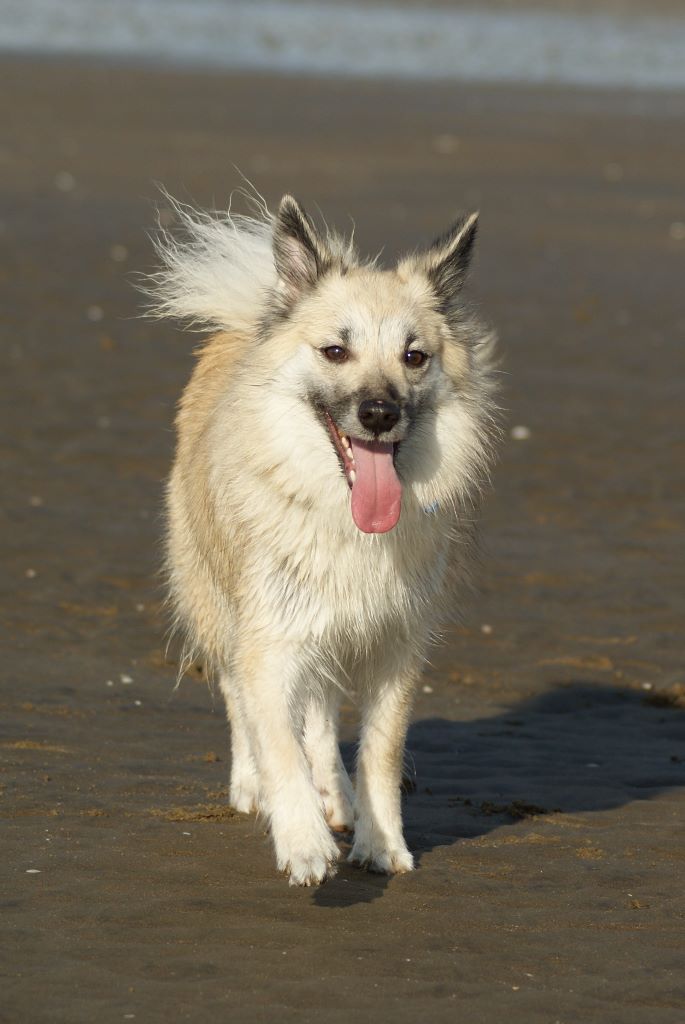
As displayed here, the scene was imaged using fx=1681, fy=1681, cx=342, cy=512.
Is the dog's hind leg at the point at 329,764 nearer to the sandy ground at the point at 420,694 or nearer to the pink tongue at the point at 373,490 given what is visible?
the sandy ground at the point at 420,694

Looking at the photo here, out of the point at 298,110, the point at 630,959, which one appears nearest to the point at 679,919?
the point at 630,959

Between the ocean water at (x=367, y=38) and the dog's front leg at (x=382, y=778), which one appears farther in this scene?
the ocean water at (x=367, y=38)

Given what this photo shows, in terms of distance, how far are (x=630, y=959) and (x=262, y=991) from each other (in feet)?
3.51

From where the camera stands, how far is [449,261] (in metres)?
5.45

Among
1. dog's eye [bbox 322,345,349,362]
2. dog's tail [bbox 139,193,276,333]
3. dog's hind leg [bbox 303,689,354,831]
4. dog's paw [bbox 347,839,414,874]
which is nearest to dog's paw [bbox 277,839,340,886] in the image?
dog's paw [bbox 347,839,414,874]

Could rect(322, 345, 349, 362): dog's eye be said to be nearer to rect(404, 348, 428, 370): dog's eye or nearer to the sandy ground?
rect(404, 348, 428, 370): dog's eye

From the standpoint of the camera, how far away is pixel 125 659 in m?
7.45

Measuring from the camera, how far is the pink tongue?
16.7 ft

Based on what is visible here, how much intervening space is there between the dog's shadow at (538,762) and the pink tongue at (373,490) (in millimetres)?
1138

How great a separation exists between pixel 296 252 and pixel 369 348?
0.43 meters

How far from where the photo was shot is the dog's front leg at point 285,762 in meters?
4.82

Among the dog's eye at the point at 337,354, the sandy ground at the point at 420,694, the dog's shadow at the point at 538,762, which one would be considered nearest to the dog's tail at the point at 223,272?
the dog's eye at the point at 337,354

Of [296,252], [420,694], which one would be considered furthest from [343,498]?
[420,694]

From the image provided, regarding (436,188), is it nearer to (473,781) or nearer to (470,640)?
(470,640)
